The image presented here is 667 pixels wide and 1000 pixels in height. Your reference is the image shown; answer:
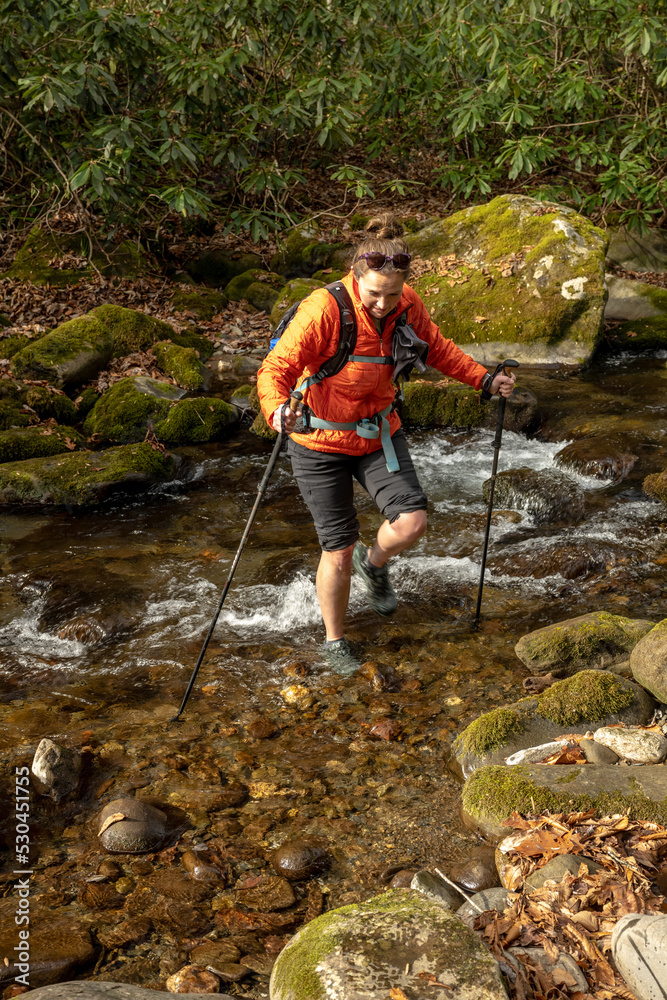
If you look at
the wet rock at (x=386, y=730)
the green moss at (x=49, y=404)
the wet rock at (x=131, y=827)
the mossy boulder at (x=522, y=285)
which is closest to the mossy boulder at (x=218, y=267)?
the mossy boulder at (x=522, y=285)

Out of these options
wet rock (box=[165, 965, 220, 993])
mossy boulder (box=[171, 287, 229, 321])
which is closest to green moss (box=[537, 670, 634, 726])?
wet rock (box=[165, 965, 220, 993])

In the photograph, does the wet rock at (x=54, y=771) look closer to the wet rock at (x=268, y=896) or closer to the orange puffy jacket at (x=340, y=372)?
the wet rock at (x=268, y=896)

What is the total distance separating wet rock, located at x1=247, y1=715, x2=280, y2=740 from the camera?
4.32 m

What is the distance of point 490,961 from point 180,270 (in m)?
13.1

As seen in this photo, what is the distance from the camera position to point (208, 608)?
5832 millimetres

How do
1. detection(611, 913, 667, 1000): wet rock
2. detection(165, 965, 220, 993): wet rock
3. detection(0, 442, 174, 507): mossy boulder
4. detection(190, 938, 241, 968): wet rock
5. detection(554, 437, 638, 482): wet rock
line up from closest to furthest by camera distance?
1. detection(611, 913, 667, 1000): wet rock
2. detection(165, 965, 220, 993): wet rock
3. detection(190, 938, 241, 968): wet rock
4. detection(0, 442, 174, 507): mossy boulder
5. detection(554, 437, 638, 482): wet rock

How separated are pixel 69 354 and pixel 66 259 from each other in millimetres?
3652

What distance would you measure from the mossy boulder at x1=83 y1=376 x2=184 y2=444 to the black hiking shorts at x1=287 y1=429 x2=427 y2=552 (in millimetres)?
4916

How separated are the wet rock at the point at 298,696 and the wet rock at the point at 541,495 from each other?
10.8ft

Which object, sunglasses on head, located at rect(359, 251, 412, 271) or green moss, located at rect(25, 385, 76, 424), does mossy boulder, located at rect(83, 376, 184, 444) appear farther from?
sunglasses on head, located at rect(359, 251, 412, 271)

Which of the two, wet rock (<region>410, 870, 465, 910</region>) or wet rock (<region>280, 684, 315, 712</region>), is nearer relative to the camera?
wet rock (<region>410, 870, 465, 910</region>)

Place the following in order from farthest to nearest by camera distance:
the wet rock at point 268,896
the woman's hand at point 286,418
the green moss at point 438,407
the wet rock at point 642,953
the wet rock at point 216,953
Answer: the green moss at point 438,407 < the woman's hand at point 286,418 < the wet rock at point 268,896 < the wet rock at point 216,953 < the wet rock at point 642,953

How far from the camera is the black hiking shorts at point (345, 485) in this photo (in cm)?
437

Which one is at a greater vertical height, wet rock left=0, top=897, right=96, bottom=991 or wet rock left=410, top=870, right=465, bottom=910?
wet rock left=0, top=897, right=96, bottom=991
